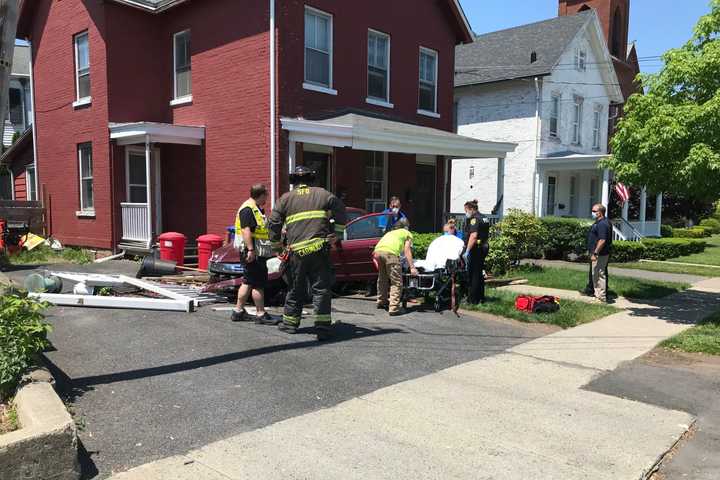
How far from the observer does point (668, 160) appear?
8.02 m

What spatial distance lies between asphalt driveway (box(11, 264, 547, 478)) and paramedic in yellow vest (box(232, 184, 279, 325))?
0.80 ft

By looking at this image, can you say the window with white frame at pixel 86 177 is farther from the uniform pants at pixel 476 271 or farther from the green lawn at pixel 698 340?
the green lawn at pixel 698 340

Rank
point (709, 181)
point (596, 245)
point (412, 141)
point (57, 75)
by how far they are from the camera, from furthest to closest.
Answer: point (57, 75) → point (412, 141) → point (596, 245) → point (709, 181)

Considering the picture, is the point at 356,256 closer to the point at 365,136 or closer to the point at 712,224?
the point at 365,136

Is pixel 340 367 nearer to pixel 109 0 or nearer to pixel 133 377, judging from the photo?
pixel 133 377

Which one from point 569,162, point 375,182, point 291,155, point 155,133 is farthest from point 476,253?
point 569,162

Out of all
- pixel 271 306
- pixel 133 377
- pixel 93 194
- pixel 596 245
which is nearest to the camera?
pixel 133 377

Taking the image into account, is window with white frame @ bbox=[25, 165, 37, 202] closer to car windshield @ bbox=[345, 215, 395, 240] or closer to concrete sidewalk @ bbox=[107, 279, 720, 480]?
car windshield @ bbox=[345, 215, 395, 240]

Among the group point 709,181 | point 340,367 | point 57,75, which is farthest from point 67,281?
point 709,181

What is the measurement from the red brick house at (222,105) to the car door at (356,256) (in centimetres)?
221

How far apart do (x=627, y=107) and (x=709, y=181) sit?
1.85 metres

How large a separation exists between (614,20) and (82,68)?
93.2 ft

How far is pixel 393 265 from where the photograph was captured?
28.2ft

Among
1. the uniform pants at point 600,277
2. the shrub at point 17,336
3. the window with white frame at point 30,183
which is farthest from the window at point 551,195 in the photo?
the shrub at point 17,336
